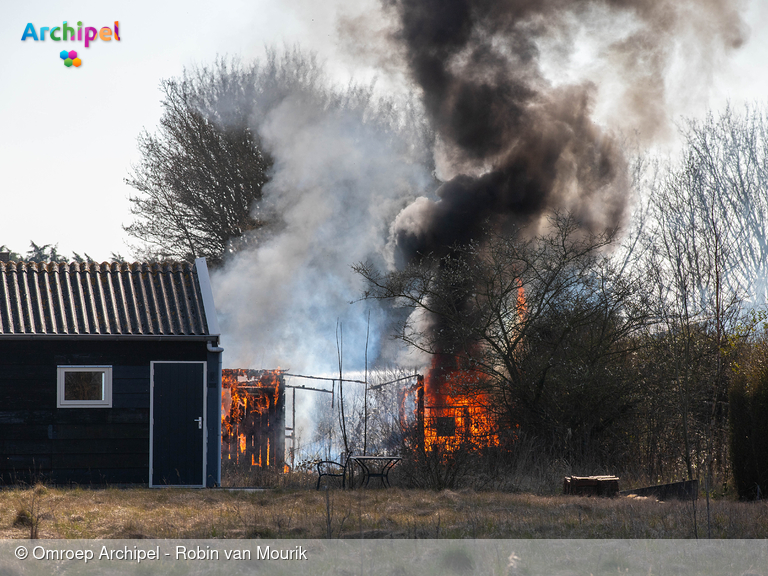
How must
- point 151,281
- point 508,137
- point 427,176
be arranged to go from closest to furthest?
1. point 151,281
2. point 508,137
3. point 427,176

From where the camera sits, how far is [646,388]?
13.5m

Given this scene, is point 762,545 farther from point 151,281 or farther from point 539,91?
point 539,91

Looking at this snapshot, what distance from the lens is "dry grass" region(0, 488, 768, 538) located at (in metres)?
7.00

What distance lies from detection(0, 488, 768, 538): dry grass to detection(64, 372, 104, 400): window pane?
2202 mm

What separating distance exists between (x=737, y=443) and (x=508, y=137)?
12435 millimetres

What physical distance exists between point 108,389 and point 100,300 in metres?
1.52

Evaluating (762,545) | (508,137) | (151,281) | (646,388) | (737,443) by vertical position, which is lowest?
(762,545)

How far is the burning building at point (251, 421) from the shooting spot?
610 inches

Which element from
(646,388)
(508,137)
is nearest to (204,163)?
(508,137)

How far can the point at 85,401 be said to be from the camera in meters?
11.6

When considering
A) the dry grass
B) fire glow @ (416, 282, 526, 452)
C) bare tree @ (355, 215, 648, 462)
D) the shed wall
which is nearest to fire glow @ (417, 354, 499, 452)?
fire glow @ (416, 282, 526, 452)

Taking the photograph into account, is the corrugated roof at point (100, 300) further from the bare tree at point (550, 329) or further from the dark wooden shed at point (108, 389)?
the bare tree at point (550, 329)

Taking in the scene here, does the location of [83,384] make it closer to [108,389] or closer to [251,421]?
[108,389]

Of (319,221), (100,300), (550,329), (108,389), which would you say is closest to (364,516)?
(108,389)
